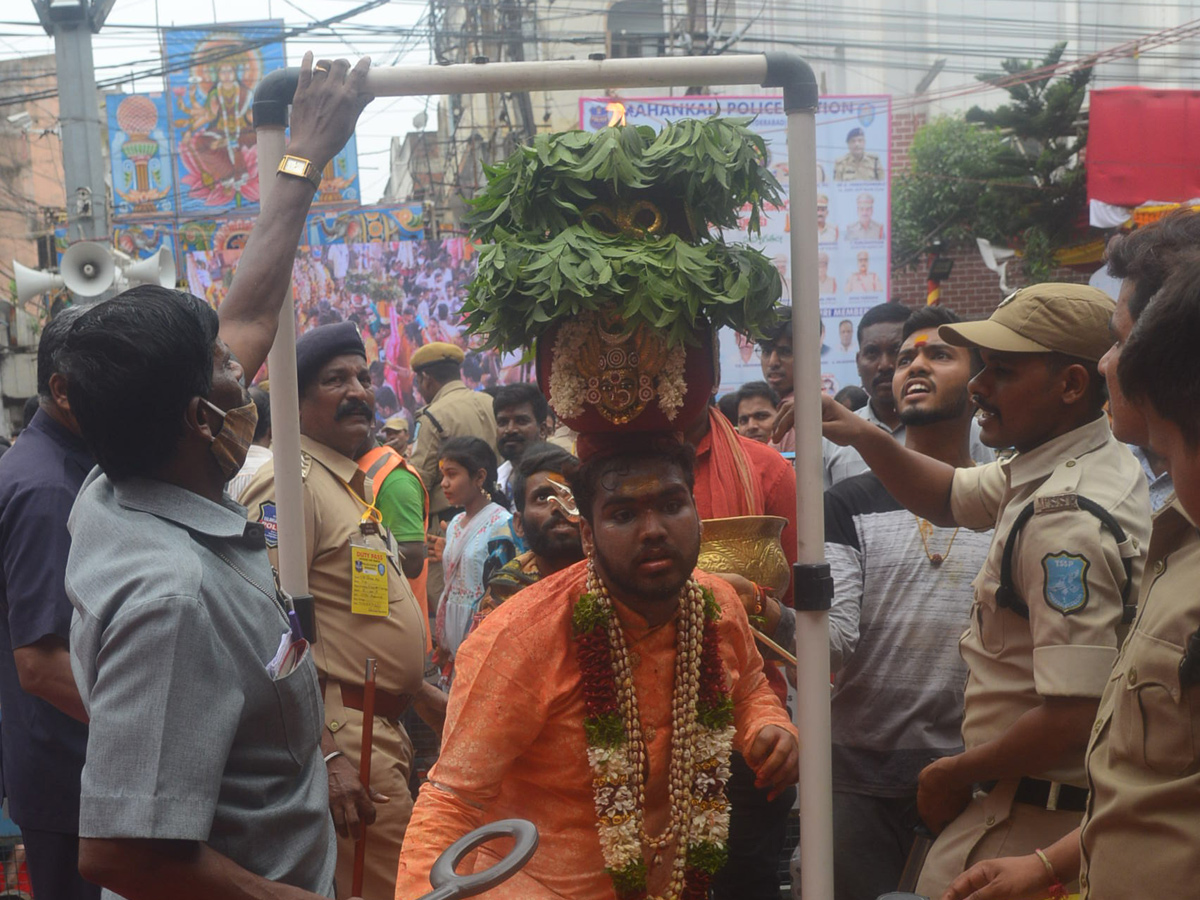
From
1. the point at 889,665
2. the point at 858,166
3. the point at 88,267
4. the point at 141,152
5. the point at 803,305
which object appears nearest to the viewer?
the point at 803,305

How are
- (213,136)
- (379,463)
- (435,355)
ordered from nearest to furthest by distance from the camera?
(379,463) < (435,355) < (213,136)

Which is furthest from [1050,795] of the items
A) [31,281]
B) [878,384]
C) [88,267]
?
[31,281]

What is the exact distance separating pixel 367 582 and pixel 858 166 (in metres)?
9.02

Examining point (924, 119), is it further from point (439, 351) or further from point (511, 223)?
point (511, 223)

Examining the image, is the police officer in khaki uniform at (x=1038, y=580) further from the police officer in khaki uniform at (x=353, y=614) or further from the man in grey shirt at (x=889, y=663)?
the police officer in khaki uniform at (x=353, y=614)

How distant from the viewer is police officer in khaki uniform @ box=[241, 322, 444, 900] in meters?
4.00

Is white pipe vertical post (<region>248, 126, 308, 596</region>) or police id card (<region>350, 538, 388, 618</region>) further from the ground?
white pipe vertical post (<region>248, 126, 308, 596</region>)

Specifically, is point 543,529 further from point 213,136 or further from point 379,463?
point 213,136

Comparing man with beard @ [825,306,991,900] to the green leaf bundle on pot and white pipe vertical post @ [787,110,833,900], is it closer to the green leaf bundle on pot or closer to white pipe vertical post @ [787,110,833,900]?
white pipe vertical post @ [787,110,833,900]


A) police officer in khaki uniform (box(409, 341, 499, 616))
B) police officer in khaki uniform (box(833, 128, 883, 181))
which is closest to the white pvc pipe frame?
police officer in khaki uniform (box(409, 341, 499, 616))

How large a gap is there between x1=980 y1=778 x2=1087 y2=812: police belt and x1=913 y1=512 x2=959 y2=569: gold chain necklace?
106 cm

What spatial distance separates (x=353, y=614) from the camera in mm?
4070

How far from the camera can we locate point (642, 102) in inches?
434

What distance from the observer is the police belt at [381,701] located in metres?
4.04
